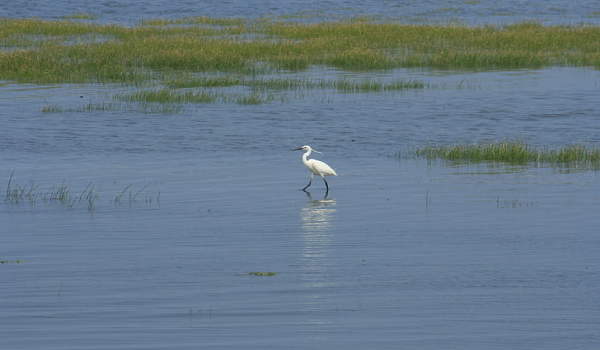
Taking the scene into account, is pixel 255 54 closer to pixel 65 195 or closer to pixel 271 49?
pixel 271 49

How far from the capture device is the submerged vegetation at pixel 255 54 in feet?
96.8

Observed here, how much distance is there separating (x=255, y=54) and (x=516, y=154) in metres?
20.5

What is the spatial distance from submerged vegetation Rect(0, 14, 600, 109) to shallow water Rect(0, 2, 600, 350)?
7.59m

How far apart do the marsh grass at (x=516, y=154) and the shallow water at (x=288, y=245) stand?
54 centimetres

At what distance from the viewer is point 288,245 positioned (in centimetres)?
1027

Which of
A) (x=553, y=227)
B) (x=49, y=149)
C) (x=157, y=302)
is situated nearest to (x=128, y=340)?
(x=157, y=302)

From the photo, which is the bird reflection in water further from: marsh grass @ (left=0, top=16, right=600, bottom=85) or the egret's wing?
marsh grass @ (left=0, top=16, right=600, bottom=85)

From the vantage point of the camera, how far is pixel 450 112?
81.7 feet

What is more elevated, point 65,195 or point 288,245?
point 288,245

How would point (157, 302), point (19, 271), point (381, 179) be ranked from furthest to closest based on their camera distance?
point (381, 179), point (19, 271), point (157, 302)

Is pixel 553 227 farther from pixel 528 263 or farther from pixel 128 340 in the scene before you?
pixel 128 340

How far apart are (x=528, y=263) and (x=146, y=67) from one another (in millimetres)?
25876

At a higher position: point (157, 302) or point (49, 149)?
point (157, 302)

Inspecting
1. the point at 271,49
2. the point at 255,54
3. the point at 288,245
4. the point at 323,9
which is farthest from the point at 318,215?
the point at 323,9
